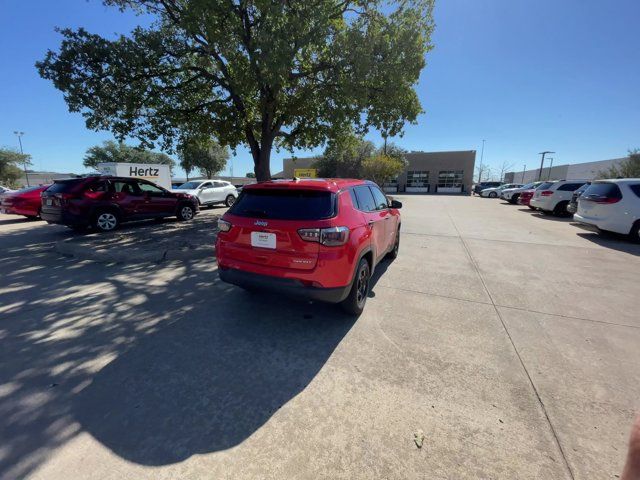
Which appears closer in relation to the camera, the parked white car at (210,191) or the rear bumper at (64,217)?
the rear bumper at (64,217)

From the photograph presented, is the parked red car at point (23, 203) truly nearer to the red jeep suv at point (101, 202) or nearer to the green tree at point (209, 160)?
the red jeep suv at point (101, 202)

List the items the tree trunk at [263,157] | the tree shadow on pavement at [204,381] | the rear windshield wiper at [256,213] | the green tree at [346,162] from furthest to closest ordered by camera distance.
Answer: the green tree at [346,162] → the tree trunk at [263,157] → the rear windshield wiper at [256,213] → the tree shadow on pavement at [204,381]

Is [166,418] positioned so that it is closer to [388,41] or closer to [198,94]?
[388,41]

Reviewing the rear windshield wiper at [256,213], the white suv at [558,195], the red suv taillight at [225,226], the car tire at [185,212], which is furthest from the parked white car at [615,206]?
the car tire at [185,212]

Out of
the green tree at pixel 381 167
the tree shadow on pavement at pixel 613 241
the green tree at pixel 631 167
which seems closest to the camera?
the tree shadow on pavement at pixel 613 241

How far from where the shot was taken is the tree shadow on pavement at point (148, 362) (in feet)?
6.79

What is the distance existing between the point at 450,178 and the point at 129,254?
43814 millimetres

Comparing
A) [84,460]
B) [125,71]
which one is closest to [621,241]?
[84,460]

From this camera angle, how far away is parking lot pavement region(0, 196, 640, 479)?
6.27 feet

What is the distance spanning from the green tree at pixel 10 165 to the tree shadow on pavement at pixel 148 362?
53136 millimetres

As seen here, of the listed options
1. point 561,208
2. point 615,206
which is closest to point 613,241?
point 615,206

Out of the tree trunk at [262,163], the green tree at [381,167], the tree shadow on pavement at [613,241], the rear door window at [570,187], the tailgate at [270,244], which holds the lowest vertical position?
the tree shadow on pavement at [613,241]

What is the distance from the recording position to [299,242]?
10.5ft

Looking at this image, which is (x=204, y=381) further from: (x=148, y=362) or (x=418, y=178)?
(x=418, y=178)
